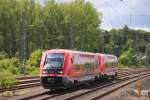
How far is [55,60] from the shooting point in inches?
1164

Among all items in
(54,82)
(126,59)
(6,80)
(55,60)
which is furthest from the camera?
(126,59)

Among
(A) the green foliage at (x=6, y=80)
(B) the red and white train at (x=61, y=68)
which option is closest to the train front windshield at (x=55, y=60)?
(B) the red and white train at (x=61, y=68)

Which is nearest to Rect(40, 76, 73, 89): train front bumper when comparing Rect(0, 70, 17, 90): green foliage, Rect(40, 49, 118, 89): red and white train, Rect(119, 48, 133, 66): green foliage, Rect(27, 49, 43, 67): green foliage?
Rect(40, 49, 118, 89): red and white train

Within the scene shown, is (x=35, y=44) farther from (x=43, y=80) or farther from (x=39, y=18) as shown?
(x=43, y=80)

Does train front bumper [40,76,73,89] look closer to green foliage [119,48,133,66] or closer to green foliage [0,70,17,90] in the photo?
green foliage [0,70,17,90]

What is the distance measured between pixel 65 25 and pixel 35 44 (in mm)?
7044

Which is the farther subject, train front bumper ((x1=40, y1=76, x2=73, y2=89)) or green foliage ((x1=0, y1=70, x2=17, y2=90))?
train front bumper ((x1=40, y1=76, x2=73, y2=89))

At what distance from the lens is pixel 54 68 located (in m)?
29.2

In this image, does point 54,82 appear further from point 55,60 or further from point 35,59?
point 35,59

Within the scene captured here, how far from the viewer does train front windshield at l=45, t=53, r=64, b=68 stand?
29.4 metres

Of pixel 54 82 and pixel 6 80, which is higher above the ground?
pixel 6 80

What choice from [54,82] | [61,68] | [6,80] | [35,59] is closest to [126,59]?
[35,59]

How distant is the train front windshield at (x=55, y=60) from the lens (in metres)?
29.4

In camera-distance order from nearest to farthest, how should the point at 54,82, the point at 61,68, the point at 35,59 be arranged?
1. the point at 54,82
2. the point at 61,68
3. the point at 35,59
